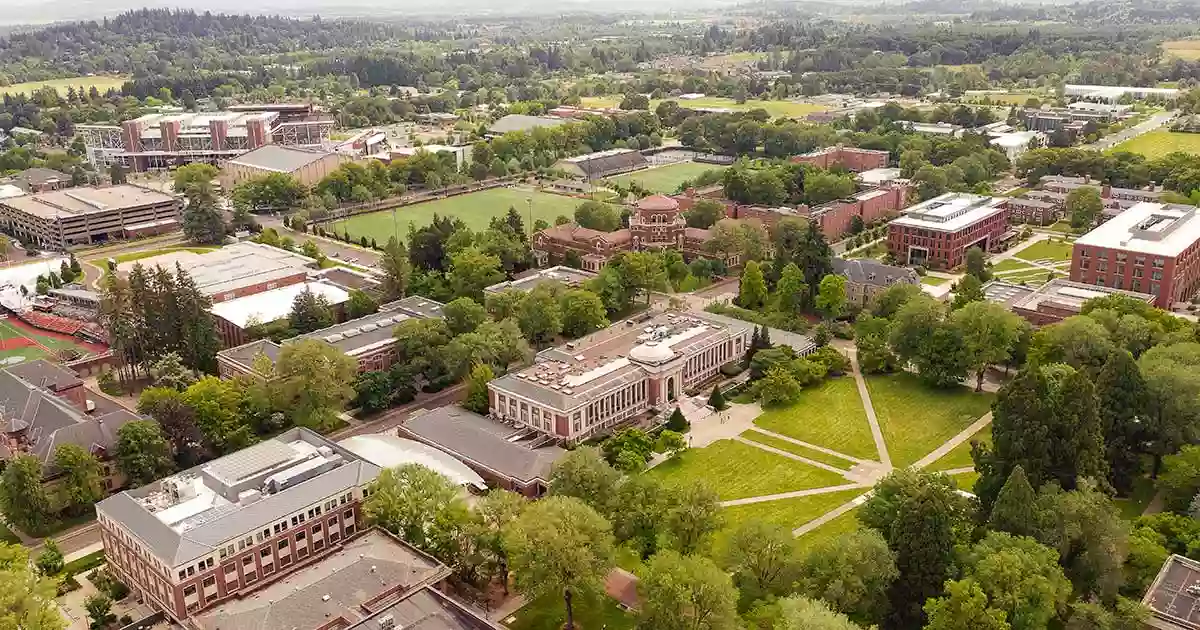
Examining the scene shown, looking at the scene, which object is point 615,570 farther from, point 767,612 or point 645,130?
point 645,130

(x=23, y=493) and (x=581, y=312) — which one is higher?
(x=581, y=312)

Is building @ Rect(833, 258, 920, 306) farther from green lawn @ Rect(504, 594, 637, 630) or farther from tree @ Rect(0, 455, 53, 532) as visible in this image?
tree @ Rect(0, 455, 53, 532)

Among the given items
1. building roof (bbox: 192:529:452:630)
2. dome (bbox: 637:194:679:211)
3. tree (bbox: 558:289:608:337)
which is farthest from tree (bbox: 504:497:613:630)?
dome (bbox: 637:194:679:211)

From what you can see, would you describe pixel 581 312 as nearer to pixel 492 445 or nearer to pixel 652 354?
pixel 652 354

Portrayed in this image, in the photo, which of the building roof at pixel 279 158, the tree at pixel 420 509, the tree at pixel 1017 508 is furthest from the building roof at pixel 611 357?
the building roof at pixel 279 158

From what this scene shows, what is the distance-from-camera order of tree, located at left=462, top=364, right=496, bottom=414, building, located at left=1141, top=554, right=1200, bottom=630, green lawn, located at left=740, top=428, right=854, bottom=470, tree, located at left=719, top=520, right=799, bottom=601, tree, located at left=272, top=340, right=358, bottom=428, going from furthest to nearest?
tree, located at left=462, top=364, right=496, bottom=414
tree, located at left=272, top=340, right=358, bottom=428
green lawn, located at left=740, top=428, right=854, bottom=470
tree, located at left=719, top=520, right=799, bottom=601
building, located at left=1141, top=554, right=1200, bottom=630

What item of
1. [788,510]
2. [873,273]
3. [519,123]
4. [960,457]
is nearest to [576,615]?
[788,510]
